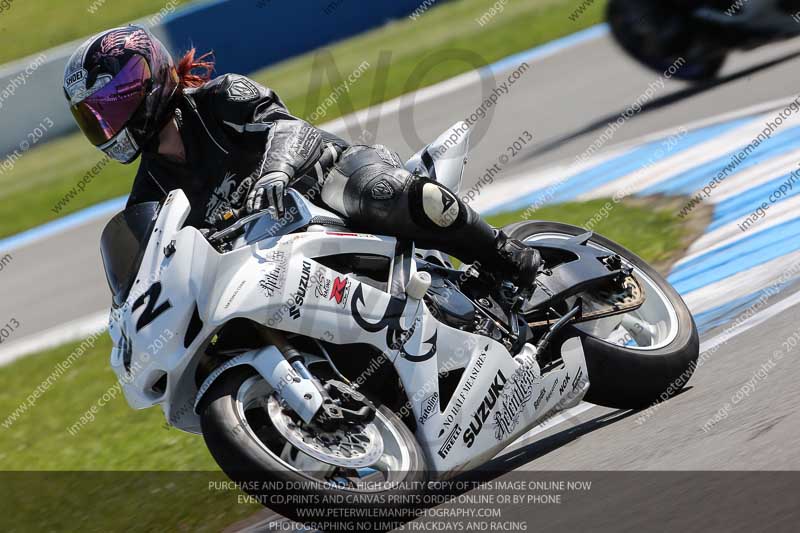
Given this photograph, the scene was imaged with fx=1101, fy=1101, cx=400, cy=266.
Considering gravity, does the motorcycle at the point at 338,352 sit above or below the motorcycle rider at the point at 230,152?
below

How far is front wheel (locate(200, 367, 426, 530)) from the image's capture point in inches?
138

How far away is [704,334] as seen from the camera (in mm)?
5629

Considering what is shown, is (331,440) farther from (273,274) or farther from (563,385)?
(563,385)

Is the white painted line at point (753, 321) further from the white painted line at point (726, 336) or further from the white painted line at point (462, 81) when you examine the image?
the white painted line at point (462, 81)

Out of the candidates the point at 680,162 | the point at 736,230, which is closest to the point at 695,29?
the point at 680,162

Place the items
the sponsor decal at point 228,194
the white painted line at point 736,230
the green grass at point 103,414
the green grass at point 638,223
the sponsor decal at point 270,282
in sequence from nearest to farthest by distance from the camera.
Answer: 1. the sponsor decal at point 270,282
2. the sponsor decal at point 228,194
3. the green grass at point 103,414
4. the white painted line at point 736,230
5. the green grass at point 638,223

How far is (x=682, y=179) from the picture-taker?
8305 mm

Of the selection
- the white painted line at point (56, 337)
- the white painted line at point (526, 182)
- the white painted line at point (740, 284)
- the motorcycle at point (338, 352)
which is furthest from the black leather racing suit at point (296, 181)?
the white painted line at point (526, 182)

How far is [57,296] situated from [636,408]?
6.01 meters

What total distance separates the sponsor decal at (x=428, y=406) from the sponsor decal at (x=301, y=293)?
613 millimetres

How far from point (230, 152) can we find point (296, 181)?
465 millimetres

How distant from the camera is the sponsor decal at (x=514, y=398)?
4.33 metres

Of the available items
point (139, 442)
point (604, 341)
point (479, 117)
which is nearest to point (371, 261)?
point (604, 341)

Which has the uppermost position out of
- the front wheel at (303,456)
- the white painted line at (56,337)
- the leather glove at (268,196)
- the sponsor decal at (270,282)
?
the leather glove at (268,196)
